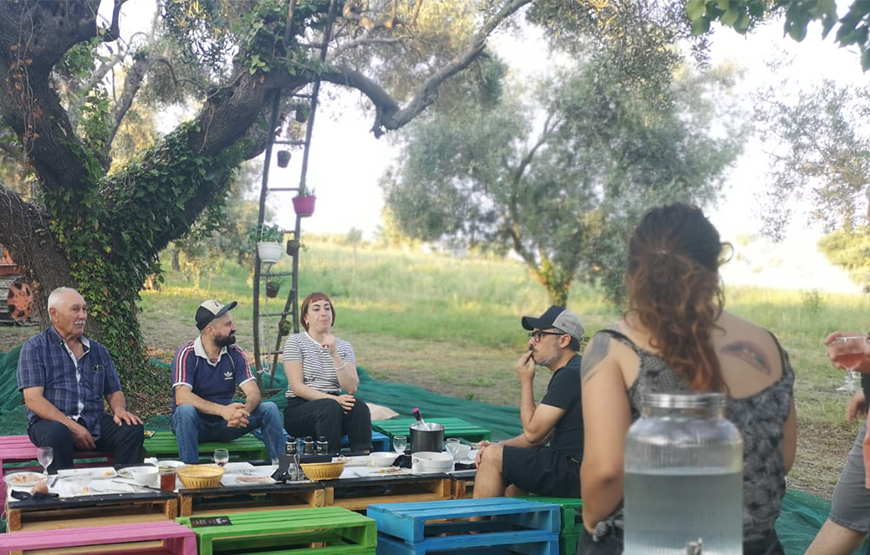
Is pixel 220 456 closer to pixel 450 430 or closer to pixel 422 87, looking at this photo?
pixel 450 430

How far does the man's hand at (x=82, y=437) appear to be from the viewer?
501 cm

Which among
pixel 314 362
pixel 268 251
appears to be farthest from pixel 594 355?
pixel 268 251

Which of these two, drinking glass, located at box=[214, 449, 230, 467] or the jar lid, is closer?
the jar lid

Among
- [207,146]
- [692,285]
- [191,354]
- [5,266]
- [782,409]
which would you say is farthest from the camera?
[5,266]

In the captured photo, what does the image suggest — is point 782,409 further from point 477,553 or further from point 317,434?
point 317,434

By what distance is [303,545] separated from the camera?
3891 mm

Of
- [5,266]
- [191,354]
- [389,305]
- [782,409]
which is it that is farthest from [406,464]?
[389,305]

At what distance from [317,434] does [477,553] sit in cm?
174

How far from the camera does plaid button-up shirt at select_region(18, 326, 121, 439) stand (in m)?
5.01

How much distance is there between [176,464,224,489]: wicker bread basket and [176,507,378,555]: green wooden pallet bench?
25 cm

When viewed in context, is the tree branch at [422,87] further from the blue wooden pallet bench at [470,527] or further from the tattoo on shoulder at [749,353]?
the tattoo on shoulder at [749,353]

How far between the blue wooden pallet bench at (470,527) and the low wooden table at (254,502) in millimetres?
451

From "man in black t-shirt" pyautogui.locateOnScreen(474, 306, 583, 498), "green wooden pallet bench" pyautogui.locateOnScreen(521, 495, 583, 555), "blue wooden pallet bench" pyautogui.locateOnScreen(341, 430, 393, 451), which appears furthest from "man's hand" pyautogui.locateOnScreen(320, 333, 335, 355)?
"green wooden pallet bench" pyautogui.locateOnScreen(521, 495, 583, 555)

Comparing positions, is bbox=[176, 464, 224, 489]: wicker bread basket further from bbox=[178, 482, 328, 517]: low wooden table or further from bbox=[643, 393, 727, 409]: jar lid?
bbox=[643, 393, 727, 409]: jar lid
